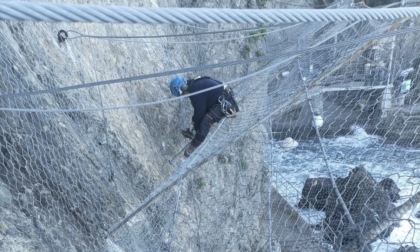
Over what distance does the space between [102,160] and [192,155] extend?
2.12 feet

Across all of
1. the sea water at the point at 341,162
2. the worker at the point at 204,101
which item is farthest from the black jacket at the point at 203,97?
the sea water at the point at 341,162

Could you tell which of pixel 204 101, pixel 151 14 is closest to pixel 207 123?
pixel 204 101

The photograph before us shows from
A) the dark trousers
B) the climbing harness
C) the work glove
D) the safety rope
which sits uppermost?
the safety rope

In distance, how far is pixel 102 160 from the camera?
8.51 feet

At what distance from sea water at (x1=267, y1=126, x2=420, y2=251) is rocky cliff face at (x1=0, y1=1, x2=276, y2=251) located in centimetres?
28

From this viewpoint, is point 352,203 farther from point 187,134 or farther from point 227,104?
point 187,134

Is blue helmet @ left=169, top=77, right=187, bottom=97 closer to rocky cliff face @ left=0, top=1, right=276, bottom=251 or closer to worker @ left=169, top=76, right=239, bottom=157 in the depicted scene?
worker @ left=169, top=76, right=239, bottom=157

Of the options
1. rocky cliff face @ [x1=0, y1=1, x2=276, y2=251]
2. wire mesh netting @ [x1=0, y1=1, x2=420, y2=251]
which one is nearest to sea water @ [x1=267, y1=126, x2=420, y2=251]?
wire mesh netting @ [x1=0, y1=1, x2=420, y2=251]

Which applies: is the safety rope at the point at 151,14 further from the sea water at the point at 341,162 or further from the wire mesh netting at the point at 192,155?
the sea water at the point at 341,162

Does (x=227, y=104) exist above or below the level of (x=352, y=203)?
above

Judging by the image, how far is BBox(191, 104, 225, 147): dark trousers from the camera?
3.38m

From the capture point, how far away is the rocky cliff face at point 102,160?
200cm

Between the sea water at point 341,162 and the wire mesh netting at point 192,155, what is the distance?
13 millimetres

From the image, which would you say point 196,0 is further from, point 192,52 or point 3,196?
point 3,196
